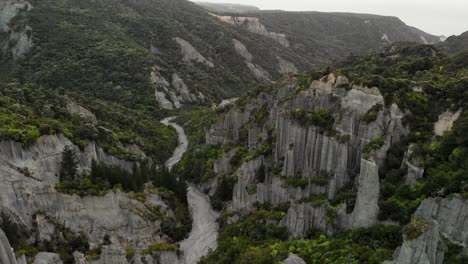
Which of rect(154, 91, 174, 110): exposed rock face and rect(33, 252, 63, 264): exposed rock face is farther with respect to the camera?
rect(154, 91, 174, 110): exposed rock face

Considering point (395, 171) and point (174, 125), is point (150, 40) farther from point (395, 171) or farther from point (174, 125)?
point (395, 171)

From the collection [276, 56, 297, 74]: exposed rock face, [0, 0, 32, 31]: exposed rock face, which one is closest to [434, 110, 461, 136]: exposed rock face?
[0, 0, 32, 31]: exposed rock face

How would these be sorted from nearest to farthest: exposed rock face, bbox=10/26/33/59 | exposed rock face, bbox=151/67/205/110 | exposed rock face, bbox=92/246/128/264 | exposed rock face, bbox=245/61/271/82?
exposed rock face, bbox=92/246/128/264 < exposed rock face, bbox=10/26/33/59 < exposed rock face, bbox=151/67/205/110 < exposed rock face, bbox=245/61/271/82

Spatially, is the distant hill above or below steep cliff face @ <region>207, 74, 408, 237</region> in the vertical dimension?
above

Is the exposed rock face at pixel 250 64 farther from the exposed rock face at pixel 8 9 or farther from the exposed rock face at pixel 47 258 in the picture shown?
the exposed rock face at pixel 47 258

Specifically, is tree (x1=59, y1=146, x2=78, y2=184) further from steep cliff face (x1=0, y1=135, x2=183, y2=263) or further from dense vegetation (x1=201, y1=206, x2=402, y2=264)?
dense vegetation (x1=201, y1=206, x2=402, y2=264)

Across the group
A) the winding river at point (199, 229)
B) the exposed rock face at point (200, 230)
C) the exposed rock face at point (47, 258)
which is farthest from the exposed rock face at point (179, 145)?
the exposed rock face at point (47, 258)

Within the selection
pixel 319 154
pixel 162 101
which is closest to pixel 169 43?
pixel 162 101

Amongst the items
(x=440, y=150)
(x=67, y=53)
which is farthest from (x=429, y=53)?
(x=67, y=53)
